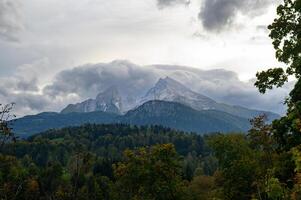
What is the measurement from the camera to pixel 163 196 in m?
70.1

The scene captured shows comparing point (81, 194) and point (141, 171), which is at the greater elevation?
point (141, 171)

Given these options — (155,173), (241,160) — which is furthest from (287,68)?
→ (155,173)

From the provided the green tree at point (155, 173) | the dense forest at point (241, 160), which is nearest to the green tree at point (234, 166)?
the dense forest at point (241, 160)

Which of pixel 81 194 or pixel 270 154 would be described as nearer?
pixel 270 154

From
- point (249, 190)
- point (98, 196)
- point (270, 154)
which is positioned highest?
point (270, 154)

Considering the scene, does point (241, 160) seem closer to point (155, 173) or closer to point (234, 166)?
point (234, 166)

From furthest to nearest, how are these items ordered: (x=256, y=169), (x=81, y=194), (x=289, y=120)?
(x=81, y=194)
(x=256, y=169)
(x=289, y=120)

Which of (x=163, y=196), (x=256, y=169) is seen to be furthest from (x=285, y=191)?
(x=163, y=196)

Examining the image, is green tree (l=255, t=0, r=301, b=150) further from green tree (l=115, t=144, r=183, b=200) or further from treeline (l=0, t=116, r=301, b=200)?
green tree (l=115, t=144, r=183, b=200)

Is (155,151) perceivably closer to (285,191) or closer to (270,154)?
(270,154)

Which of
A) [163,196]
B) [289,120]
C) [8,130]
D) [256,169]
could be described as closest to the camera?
[8,130]

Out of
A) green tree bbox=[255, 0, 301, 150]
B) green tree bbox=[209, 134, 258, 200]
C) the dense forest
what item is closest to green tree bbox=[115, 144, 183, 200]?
the dense forest

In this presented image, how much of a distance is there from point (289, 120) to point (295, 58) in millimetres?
4608

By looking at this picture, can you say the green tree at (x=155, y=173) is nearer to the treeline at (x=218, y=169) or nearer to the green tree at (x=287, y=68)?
the treeline at (x=218, y=169)
